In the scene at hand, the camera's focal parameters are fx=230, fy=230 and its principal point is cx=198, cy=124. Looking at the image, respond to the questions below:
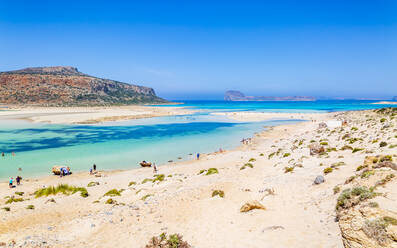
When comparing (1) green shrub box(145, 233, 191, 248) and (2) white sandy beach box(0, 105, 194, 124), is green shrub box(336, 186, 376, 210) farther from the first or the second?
(2) white sandy beach box(0, 105, 194, 124)

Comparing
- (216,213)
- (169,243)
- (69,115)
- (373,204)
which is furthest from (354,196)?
(69,115)

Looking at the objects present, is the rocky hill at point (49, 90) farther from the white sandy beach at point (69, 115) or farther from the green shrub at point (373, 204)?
the green shrub at point (373, 204)

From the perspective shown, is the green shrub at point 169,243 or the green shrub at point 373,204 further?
the green shrub at point 169,243

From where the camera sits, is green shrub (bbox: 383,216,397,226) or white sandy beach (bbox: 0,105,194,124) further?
white sandy beach (bbox: 0,105,194,124)

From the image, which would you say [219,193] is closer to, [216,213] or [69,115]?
[216,213]

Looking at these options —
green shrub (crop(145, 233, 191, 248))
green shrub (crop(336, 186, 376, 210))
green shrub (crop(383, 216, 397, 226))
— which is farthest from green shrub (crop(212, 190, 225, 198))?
green shrub (crop(383, 216, 397, 226))

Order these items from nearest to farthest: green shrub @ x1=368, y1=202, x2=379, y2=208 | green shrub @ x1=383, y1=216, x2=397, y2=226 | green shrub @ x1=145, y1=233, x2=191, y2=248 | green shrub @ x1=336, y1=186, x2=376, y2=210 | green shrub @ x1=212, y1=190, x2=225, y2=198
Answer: green shrub @ x1=383, y1=216, x2=397, y2=226, green shrub @ x1=368, y1=202, x2=379, y2=208, green shrub @ x1=145, y1=233, x2=191, y2=248, green shrub @ x1=336, y1=186, x2=376, y2=210, green shrub @ x1=212, y1=190, x2=225, y2=198

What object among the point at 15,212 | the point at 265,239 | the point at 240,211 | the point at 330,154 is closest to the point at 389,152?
the point at 330,154

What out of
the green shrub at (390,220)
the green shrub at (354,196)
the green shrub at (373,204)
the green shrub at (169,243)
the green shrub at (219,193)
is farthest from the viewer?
the green shrub at (219,193)

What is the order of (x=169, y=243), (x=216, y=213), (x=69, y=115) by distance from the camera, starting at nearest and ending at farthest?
(x=169, y=243) → (x=216, y=213) → (x=69, y=115)

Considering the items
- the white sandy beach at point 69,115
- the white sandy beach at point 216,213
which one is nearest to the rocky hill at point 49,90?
the white sandy beach at point 69,115

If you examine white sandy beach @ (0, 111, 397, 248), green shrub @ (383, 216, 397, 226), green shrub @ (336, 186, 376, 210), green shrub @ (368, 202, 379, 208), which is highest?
green shrub @ (383, 216, 397, 226)

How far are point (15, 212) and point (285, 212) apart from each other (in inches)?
568

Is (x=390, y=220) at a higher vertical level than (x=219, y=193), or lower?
higher
